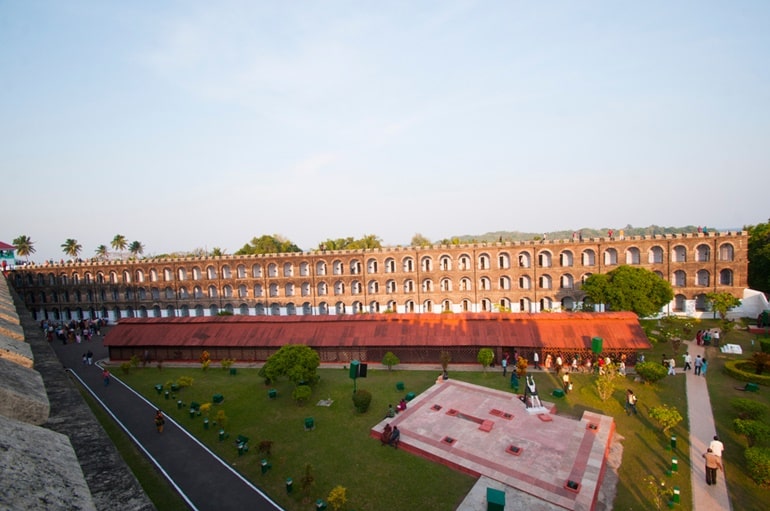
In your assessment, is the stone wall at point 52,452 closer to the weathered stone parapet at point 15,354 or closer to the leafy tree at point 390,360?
the weathered stone parapet at point 15,354

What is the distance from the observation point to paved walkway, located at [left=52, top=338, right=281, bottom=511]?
49.4 feet

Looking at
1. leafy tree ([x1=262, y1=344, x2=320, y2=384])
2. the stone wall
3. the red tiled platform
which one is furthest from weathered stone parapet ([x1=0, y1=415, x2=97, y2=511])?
leafy tree ([x1=262, y1=344, x2=320, y2=384])

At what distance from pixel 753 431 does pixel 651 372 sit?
24.1 feet

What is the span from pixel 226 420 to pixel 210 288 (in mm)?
42505

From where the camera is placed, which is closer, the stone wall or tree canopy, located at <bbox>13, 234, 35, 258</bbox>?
the stone wall

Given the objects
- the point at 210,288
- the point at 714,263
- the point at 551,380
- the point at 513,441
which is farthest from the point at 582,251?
the point at 210,288

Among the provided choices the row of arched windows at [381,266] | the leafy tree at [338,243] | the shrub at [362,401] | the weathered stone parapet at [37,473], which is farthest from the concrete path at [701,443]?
the leafy tree at [338,243]

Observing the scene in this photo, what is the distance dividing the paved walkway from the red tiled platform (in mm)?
6134

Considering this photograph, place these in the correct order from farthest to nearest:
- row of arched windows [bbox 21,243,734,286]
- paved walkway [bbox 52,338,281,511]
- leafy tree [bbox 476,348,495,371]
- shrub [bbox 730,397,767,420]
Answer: row of arched windows [bbox 21,243,734,286] < leafy tree [bbox 476,348,495,371] < shrub [bbox 730,397,767,420] < paved walkway [bbox 52,338,281,511]

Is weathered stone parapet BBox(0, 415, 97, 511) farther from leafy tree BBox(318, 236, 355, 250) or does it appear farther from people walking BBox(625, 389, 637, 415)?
leafy tree BBox(318, 236, 355, 250)

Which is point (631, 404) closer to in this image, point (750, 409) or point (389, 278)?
point (750, 409)

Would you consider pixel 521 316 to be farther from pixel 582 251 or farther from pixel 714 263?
pixel 714 263

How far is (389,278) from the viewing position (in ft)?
183

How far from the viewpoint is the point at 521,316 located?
30719mm
